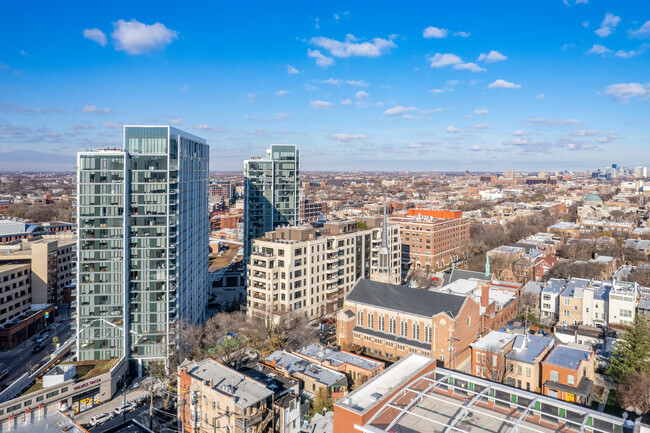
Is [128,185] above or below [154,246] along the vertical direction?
above

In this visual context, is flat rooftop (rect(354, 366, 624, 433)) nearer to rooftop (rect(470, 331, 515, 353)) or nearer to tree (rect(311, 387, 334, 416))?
tree (rect(311, 387, 334, 416))

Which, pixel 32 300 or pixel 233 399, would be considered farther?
pixel 32 300

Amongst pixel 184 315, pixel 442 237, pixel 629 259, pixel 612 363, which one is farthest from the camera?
pixel 442 237

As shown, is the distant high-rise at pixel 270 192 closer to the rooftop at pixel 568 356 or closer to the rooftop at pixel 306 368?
the rooftop at pixel 306 368

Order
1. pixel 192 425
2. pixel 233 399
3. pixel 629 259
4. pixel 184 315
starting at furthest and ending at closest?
pixel 629 259 < pixel 184 315 < pixel 192 425 < pixel 233 399

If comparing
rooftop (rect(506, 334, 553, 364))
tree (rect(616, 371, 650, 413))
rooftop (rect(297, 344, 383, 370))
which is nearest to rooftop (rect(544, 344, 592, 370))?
rooftop (rect(506, 334, 553, 364))

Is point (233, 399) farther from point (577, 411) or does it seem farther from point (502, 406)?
point (577, 411)

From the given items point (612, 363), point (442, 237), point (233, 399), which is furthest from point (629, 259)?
point (233, 399)

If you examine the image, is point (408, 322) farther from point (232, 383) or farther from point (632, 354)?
point (232, 383)
